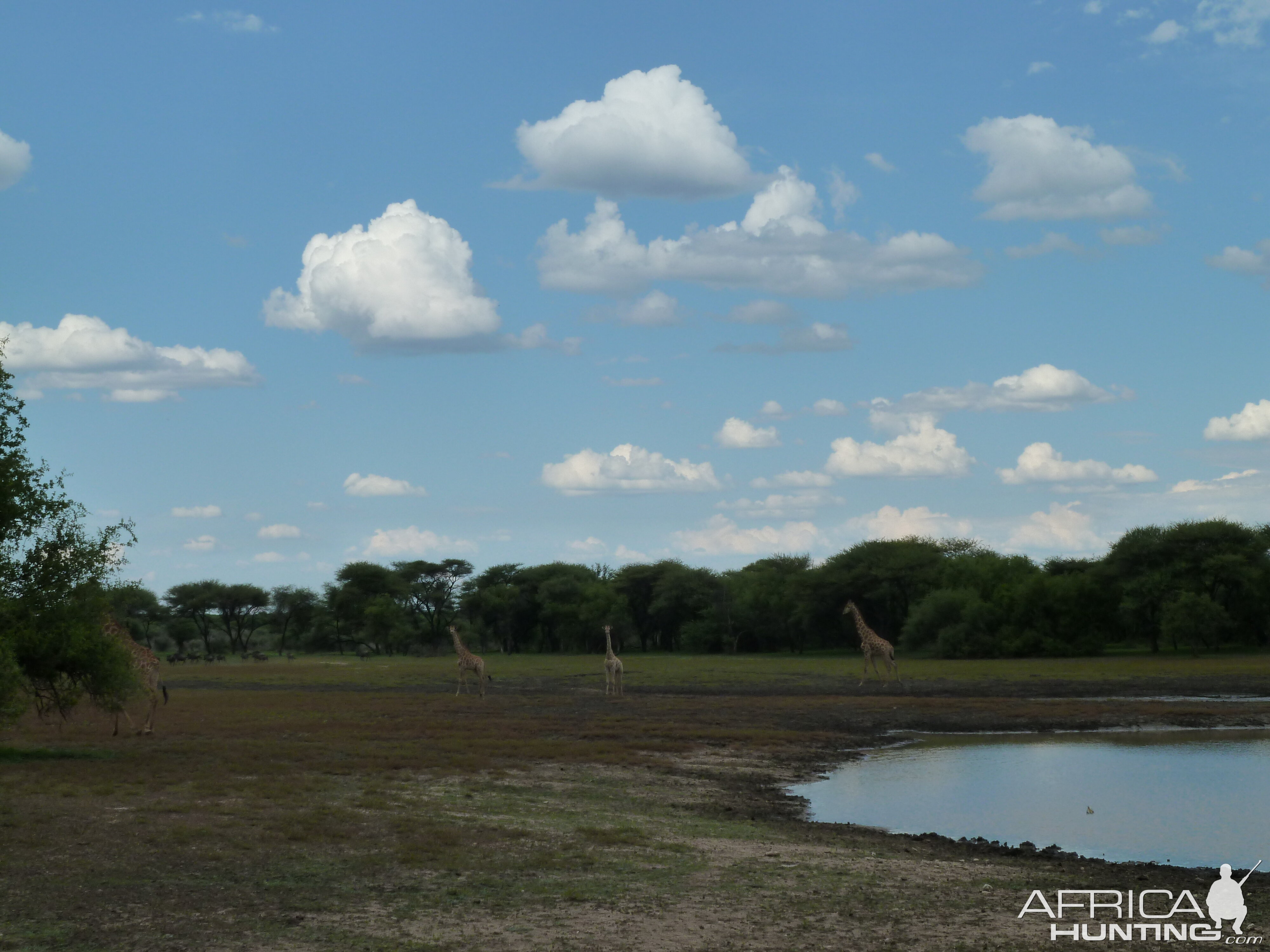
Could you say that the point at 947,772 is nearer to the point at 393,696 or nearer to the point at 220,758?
the point at 220,758

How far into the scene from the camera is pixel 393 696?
145ft

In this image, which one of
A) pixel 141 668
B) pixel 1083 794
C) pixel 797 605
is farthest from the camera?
pixel 797 605

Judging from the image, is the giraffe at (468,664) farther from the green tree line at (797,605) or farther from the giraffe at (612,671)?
the green tree line at (797,605)

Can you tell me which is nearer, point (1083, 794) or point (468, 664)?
point (1083, 794)

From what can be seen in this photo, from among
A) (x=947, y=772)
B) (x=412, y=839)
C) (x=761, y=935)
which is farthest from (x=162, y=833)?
(x=947, y=772)

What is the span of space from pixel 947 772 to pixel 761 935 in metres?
14.9

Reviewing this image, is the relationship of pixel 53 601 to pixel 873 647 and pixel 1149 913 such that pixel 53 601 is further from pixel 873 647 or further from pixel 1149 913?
pixel 873 647

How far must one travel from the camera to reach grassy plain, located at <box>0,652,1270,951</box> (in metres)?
10.6

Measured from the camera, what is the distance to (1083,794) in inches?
827

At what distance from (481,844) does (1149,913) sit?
751cm

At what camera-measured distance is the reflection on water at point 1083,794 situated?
17016 millimetres

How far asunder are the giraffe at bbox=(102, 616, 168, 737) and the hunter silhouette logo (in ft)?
56.5

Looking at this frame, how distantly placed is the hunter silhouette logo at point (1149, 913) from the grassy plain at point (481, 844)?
0.29m

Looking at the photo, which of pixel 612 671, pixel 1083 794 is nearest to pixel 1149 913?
pixel 1083 794
